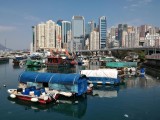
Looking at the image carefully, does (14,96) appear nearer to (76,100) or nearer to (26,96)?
(26,96)

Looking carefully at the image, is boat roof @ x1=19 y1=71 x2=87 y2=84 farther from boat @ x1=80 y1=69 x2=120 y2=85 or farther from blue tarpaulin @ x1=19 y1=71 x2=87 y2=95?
boat @ x1=80 y1=69 x2=120 y2=85

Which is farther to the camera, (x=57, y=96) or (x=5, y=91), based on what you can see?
(x=5, y=91)

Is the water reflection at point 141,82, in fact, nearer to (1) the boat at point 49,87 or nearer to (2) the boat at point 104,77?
(2) the boat at point 104,77

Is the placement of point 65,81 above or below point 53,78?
below

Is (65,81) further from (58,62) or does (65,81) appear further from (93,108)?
(58,62)

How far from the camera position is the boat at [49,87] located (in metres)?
28.2

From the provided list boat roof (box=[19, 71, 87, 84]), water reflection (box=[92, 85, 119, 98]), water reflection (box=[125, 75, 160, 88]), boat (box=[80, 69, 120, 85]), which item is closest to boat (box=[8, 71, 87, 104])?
boat roof (box=[19, 71, 87, 84])

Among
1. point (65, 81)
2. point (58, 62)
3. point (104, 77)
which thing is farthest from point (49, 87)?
point (58, 62)

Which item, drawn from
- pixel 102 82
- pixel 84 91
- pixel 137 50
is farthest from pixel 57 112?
pixel 137 50

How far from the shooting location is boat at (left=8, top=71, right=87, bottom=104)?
92.4ft

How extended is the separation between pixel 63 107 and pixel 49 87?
6088mm

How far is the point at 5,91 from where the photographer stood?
35.2 m

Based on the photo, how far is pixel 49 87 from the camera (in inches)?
1265

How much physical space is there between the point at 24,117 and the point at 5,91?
13.2m
